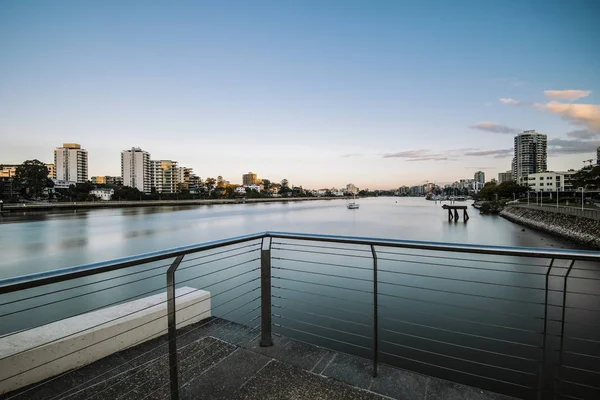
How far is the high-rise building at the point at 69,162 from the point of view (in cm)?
12600

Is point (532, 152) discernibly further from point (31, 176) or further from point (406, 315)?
point (31, 176)

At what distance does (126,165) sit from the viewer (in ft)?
397

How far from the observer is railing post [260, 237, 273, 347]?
8.31 feet

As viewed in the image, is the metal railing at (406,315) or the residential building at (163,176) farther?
the residential building at (163,176)

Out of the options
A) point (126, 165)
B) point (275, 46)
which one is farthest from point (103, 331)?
point (126, 165)

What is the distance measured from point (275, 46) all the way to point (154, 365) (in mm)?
19370

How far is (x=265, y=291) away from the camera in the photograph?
2596mm

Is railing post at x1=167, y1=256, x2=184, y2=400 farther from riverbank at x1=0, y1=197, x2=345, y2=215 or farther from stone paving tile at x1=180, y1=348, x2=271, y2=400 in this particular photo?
riverbank at x1=0, y1=197, x2=345, y2=215

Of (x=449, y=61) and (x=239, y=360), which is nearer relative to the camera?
(x=239, y=360)

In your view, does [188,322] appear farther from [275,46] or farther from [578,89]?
[578,89]

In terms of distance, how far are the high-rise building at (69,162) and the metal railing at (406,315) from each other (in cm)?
14733

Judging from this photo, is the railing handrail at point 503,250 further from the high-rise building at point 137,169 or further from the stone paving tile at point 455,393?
the high-rise building at point 137,169

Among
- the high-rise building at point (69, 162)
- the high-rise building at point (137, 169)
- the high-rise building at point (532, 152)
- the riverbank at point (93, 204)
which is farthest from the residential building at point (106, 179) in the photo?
the high-rise building at point (532, 152)

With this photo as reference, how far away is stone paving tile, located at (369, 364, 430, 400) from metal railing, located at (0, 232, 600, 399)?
101 mm
